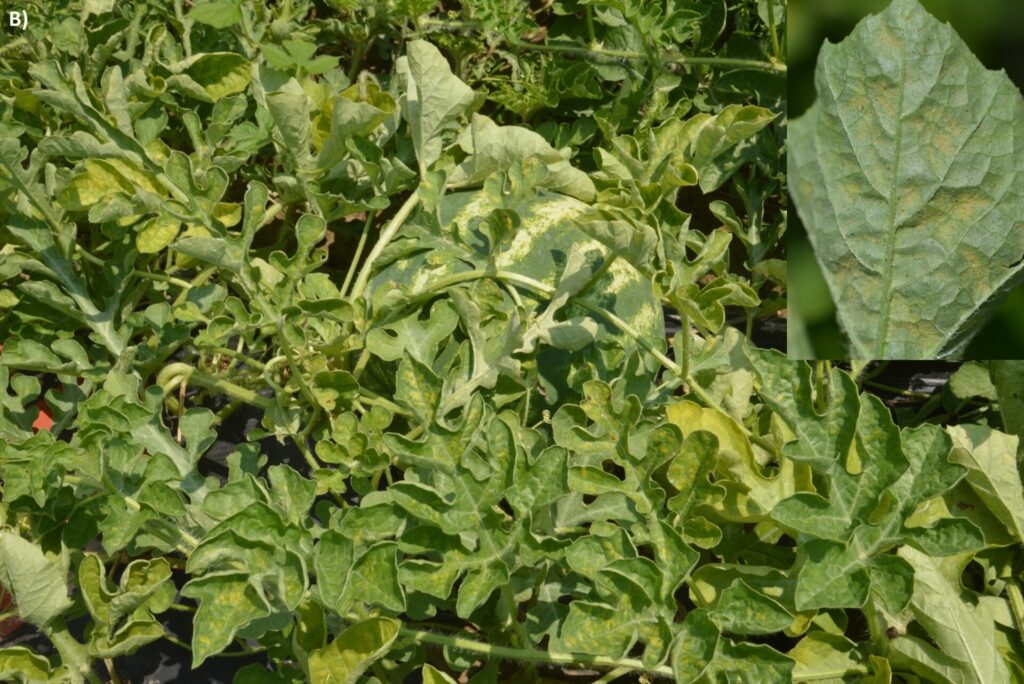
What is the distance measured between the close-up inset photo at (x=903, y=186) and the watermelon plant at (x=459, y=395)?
0.17 metres

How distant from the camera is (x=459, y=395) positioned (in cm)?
173

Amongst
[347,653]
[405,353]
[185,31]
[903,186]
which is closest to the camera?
[903,186]

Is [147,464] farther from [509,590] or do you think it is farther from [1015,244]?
[1015,244]

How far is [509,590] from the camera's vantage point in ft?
5.31

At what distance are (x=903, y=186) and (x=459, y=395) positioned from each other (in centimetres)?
83

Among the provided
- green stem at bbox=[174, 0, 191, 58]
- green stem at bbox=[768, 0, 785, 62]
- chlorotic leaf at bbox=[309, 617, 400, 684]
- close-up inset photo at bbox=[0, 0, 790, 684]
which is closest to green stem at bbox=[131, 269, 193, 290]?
close-up inset photo at bbox=[0, 0, 790, 684]

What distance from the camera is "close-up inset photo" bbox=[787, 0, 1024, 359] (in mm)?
1169

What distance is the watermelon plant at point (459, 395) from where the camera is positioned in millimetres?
1411

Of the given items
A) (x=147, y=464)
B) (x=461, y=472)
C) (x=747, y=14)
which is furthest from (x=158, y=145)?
(x=747, y=14)

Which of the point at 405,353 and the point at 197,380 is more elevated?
the point at 405,353

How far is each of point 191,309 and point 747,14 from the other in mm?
1581

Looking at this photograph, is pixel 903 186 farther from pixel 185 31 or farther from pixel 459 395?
pixel 185 31

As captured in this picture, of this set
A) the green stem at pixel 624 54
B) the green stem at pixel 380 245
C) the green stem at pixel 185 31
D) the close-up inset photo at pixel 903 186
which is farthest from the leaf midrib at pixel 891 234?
the green stem at pixel 185 31

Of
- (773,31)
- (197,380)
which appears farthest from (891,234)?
(197,380)
